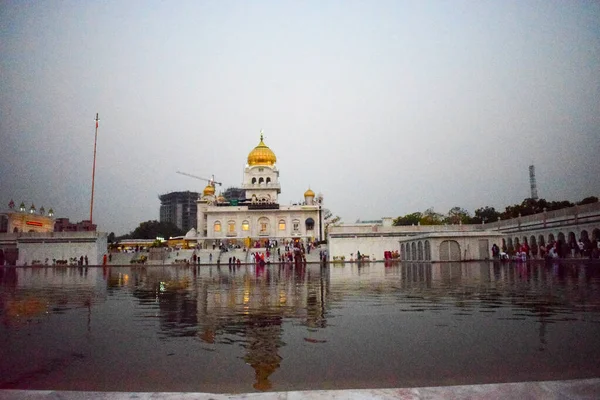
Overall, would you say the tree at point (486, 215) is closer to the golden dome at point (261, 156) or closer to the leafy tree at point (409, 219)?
the leafy tree at point (409, 219)

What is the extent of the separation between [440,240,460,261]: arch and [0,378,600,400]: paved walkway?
36140 millimetres

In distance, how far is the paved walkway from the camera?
349cm

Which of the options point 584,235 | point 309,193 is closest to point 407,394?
point 584,235

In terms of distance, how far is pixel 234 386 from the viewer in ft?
15.0

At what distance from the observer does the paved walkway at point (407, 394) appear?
3.49 meters

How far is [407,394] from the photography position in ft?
11.6

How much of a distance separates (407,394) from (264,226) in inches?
3093

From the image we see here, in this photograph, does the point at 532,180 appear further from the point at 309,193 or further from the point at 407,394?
the point at 407,394

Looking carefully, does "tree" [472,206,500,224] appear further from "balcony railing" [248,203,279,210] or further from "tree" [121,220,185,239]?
"tree" [121,220,185,239]

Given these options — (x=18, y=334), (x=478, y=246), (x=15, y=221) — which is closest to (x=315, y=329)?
(x=18, y=334)

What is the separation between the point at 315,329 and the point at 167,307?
4.96 metres

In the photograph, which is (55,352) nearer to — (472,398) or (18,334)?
(18,334)

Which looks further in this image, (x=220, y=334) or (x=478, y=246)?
(x=478, y=246)

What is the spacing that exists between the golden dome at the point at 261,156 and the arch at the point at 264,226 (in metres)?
12.9
